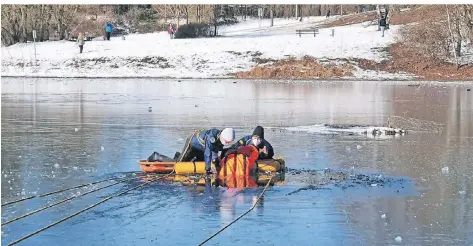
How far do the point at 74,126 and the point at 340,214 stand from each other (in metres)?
11.9

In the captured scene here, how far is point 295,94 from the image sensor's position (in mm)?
33312

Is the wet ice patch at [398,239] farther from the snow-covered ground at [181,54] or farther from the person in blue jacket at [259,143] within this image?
the snow-covered ground at [181,54]

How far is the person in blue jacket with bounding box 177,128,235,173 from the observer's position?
12.8 m

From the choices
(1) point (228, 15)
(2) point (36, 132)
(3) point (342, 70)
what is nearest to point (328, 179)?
(2) point (36, 132)

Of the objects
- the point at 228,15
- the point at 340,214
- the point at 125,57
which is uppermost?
the point at 228,15

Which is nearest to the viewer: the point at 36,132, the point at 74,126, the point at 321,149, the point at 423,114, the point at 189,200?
the point at 189,200

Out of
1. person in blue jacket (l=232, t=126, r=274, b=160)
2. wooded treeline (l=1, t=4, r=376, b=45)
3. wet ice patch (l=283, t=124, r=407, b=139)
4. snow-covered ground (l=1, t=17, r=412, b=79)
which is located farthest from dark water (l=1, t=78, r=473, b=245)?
wooded treeline (l=1, t=4, r=376, b=45)

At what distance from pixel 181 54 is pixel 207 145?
39.3 metres

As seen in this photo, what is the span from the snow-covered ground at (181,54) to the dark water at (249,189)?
19.6 metres

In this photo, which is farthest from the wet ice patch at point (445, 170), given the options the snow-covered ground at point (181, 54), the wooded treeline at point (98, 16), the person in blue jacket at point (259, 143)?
the wooded treeline at point (98, 16)

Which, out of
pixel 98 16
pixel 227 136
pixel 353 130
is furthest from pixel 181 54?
pixel 227 136

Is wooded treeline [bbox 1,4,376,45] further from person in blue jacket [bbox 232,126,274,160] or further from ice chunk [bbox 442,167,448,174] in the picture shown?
ice chunk [bbox 442,167,448,174]

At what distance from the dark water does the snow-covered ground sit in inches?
773

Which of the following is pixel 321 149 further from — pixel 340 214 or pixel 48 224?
pixel 48 224
